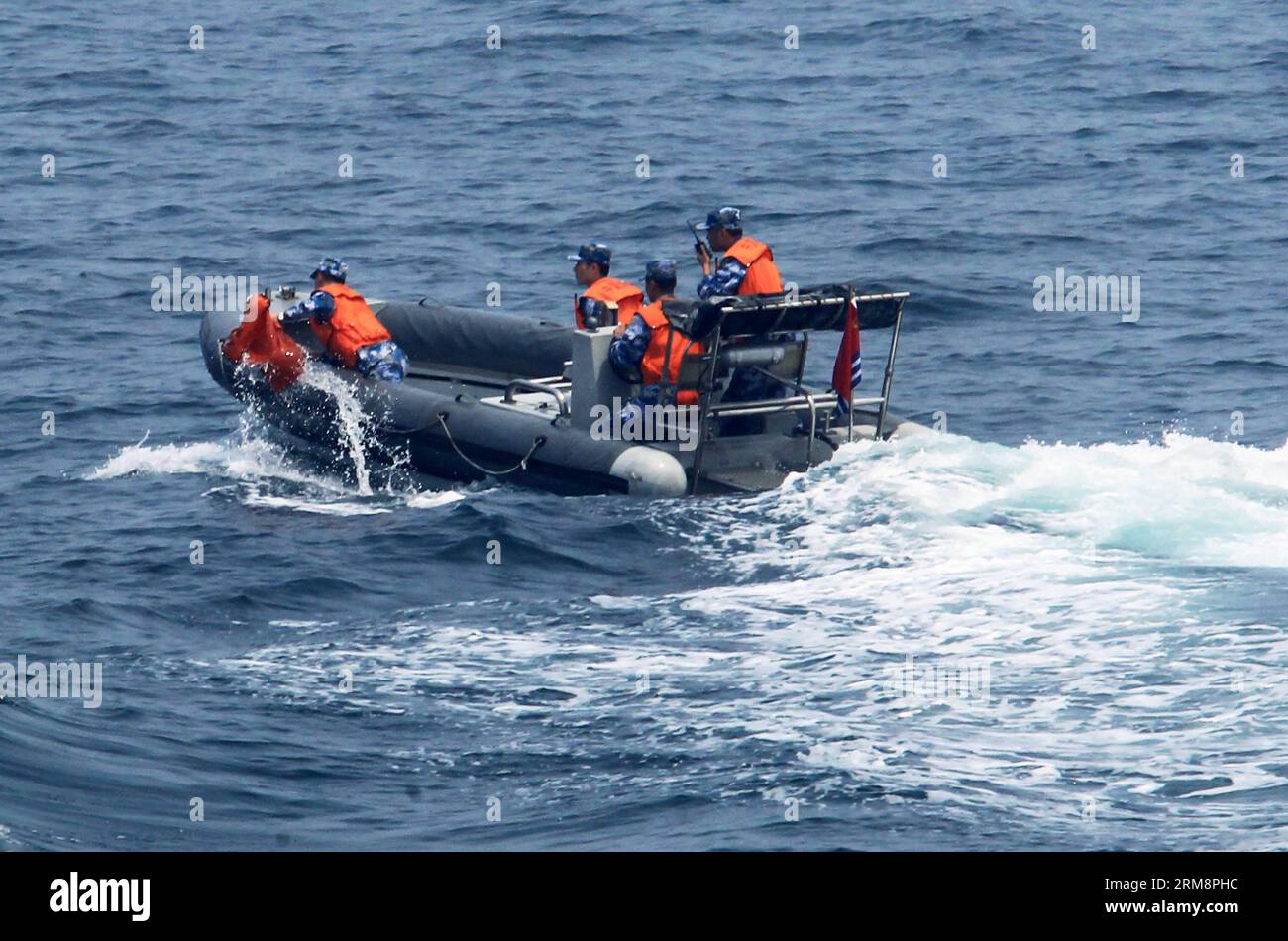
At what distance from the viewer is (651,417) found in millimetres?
11164

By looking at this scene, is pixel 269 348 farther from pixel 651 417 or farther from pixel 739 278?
pixel 739 278

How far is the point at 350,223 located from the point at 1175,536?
11.5 metres

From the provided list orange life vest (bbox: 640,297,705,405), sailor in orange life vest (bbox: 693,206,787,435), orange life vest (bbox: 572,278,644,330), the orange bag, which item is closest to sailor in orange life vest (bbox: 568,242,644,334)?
orange life vest (bbox: 572,278,644,330)

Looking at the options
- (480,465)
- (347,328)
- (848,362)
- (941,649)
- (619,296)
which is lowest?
(941,649)

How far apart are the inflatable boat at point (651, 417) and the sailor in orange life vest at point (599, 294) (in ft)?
0.44

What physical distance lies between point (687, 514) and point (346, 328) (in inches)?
119

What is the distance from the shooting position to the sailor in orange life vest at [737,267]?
1112 centimetres

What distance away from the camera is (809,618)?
28.9 ft

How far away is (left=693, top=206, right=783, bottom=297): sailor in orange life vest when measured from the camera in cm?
1112

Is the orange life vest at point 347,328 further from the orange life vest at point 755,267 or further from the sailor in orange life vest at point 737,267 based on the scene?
the orange life vest at point 755,267

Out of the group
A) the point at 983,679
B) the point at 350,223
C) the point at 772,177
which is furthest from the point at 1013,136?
the point at 983,679

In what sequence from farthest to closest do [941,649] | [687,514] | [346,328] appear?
[346,328], [687,514], [941,649]

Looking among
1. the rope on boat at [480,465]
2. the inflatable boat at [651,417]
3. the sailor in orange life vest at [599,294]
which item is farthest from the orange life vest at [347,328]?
the sailor in orange life vest at [599,294]

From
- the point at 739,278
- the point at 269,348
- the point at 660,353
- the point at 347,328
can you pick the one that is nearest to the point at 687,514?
the point at 660,353
